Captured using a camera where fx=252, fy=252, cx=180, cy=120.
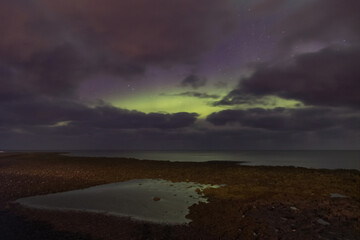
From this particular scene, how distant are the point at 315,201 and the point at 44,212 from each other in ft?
50.6

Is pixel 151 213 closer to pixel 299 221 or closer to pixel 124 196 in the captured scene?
pixel 124 196

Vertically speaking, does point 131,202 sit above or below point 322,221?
below

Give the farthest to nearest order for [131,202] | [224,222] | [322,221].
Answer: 1. [131,202]
2. [322,221]
3. [224,222]

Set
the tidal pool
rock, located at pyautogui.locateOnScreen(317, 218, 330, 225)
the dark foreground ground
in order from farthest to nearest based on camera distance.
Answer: the tidal pool → rock, located at pyautogui.locateOnScreen(317, 218, 330, 225) → the dark foreground ground

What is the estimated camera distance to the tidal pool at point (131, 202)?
12.6 metres

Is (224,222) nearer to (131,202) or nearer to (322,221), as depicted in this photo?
(322,221)

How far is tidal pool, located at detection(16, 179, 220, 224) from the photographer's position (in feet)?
41.5

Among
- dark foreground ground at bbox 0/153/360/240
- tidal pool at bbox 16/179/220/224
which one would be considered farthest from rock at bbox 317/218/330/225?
tidal pool at bbox 16/179/220/224

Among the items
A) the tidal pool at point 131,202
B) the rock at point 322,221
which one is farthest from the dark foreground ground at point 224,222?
the tidal pool at point 131,202

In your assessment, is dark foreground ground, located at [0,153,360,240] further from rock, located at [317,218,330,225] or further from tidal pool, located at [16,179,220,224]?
tidal pool, located at [16,179,220,224]

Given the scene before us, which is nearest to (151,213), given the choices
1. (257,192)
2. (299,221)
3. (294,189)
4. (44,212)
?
(44,212)

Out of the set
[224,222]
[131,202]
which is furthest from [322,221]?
[131,202]

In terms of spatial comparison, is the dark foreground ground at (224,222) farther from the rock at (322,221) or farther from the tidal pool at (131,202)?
the tidal pool at (131,202)

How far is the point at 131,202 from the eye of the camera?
15.1 m
